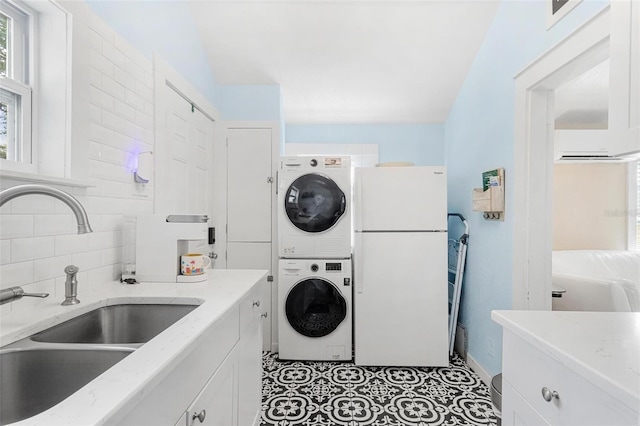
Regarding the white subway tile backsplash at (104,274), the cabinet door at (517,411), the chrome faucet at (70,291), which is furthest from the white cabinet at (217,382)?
the cabinet door at (517,411)

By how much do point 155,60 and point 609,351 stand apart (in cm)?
234

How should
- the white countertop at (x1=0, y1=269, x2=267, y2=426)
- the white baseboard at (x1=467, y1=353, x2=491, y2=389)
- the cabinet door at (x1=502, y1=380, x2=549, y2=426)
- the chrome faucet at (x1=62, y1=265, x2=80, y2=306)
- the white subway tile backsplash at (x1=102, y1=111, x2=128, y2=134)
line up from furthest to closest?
the white baseboard at (x1=467, y1=353, x2=491, y2=389) → the white subway tile backsplash at (x1=102, y1=111, x2=128, y2=134) → the chrome faucet at (x1=62, y1=265, x2=80, y2=306) → the cabinet door at (x1=502, y1=380, x2=549, y2=426) → the white countertop at (x1=0, y1=269, x2=267, y2=426)

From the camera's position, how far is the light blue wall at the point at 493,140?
1.85 metres

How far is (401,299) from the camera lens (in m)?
2.49

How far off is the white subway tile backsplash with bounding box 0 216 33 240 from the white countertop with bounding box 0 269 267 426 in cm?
25

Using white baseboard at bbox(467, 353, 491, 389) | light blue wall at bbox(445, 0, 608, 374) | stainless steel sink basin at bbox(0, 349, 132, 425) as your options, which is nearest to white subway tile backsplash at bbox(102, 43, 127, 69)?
stainless steel sink basin at bbox(0, 349, 132, 425)

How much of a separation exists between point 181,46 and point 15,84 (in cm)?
129

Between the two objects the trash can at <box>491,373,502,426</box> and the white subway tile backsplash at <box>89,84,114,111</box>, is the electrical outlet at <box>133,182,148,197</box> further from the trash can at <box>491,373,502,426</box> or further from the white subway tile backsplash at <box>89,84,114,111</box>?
the trash can at <box>491,373,502,426</box>

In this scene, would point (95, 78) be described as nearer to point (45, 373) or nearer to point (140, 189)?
point (140, 189)

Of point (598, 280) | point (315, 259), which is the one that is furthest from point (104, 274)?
point (598, 280)

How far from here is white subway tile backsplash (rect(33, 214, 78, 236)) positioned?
3.56 ft

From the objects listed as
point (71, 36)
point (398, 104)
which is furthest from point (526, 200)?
point (71, 36)

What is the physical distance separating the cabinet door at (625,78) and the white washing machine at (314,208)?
5.86 feet

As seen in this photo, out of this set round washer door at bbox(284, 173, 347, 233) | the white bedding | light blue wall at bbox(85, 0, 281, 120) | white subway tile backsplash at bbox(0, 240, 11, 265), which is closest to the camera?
white subway tile backsplash at bbox(0, 240, 11, 265)
